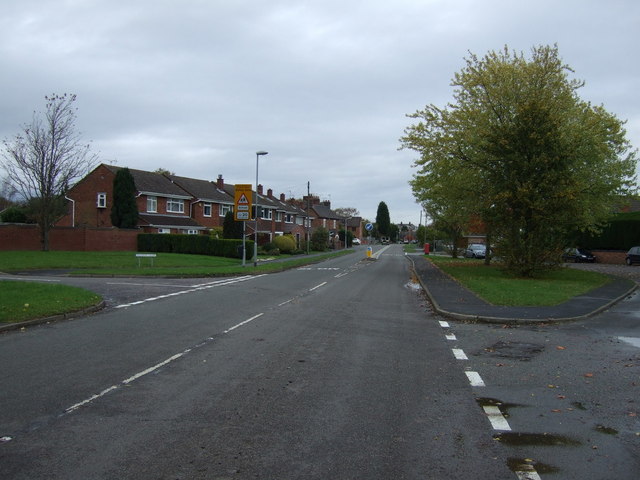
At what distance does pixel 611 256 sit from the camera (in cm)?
4712

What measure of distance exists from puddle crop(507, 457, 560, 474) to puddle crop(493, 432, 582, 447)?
0.34m

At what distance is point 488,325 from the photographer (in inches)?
459

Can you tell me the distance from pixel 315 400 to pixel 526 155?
64.5 ft

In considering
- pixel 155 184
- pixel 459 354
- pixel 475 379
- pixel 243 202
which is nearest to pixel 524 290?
pixel 459 354

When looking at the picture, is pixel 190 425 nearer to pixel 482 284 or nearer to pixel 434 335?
pixel 434 335

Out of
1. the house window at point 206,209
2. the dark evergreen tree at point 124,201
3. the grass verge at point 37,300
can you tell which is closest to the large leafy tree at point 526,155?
the grass verge at point 37,300

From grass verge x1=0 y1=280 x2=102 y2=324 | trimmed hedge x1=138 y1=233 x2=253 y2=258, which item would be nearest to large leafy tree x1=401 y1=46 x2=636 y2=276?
grass verge x1=0 y1=280 x2=102 y2=324

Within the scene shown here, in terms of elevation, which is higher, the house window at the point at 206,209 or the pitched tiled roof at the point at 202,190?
the pitched tiled roof at the point at 202,190

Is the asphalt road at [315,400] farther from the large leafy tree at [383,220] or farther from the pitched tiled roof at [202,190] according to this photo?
the large leafy tree at [383,220]

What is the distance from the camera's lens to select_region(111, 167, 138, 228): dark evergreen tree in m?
45.3

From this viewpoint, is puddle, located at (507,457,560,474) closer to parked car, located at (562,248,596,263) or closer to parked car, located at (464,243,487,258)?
parked car, located at (562,248,596,263)

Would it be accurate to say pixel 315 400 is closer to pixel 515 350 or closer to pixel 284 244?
pixel 515 350

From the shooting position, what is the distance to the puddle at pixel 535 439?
4695 mm

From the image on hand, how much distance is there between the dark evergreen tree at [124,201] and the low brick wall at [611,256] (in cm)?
4155
